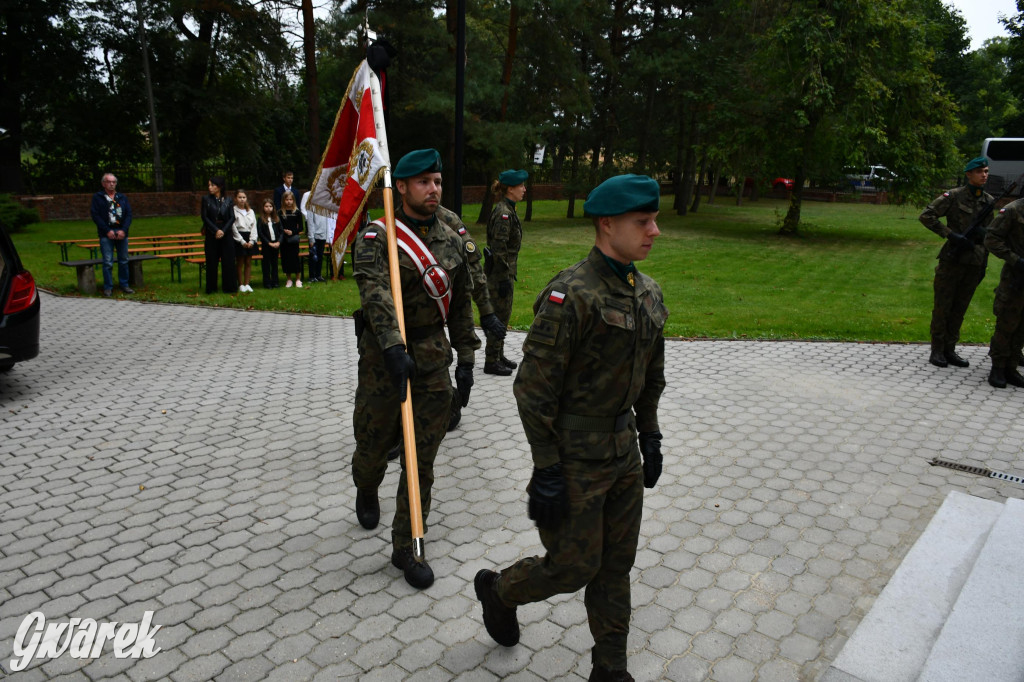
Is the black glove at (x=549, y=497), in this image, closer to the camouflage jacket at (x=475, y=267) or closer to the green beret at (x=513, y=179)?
the camouflage jacket at (x=475, y=267)

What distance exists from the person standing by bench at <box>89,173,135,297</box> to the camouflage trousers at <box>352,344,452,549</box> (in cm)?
1058

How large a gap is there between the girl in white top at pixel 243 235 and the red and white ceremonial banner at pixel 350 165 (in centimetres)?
898

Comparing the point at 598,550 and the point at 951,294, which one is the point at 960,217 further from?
the point at 598,550

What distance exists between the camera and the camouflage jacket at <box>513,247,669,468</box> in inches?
122

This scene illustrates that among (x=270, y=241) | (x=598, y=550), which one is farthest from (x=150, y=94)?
(x=598, y=550)

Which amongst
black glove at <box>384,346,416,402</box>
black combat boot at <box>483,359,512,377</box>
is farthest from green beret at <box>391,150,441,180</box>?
black combat boot at <box>483,359,512,377</box>

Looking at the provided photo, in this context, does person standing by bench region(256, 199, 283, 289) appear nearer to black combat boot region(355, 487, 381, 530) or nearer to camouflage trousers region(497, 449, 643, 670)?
black combat boot region(355, 487, 381, 530)

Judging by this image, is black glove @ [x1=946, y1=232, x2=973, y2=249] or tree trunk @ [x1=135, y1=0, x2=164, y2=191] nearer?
black glove @ [x1=946, y1=232, x2=973, y2=249]

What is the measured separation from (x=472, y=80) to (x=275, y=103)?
1443 centimetres

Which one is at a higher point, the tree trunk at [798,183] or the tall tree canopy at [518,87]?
the tall tree canopy at [518,87]

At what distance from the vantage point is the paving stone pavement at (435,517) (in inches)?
152

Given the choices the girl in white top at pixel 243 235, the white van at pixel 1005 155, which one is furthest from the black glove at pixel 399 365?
the white van at pixel 1005 155

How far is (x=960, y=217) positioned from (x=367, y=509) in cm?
770

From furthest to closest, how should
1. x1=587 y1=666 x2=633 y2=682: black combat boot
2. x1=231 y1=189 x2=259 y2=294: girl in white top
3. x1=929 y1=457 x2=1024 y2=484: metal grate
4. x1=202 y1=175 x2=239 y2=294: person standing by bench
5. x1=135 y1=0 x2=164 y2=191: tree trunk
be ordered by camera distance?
x1=135 y1=0 x2=164 y2=191: tree trunk
x1=231 y1=189 x2=259 y2=294: girl in white top
x1=202 y1=175 x2=239 y2=294: person standing by bench
x1=929 y1=457 x2=1024 y2=484: metal grate
x1=587 y1=666 x2=633 y2=682: black combat boot
